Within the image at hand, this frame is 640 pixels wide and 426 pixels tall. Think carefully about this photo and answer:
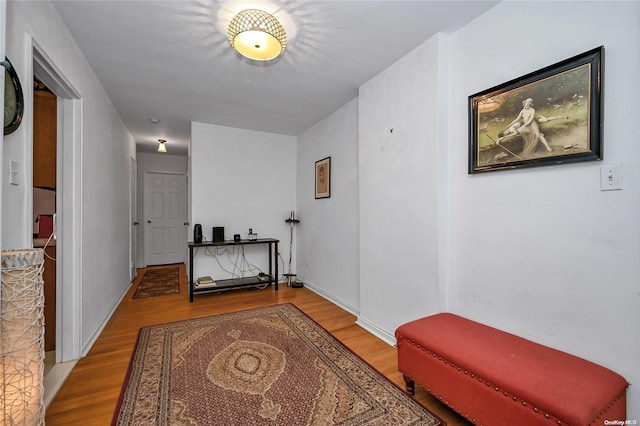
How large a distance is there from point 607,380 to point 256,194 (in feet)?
13.1

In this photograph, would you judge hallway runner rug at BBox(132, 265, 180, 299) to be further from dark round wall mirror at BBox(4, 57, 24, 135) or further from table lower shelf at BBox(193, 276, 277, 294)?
dark round wall mirror at BBox(4, 57, 24, 135)

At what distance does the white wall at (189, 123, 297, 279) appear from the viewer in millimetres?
3977

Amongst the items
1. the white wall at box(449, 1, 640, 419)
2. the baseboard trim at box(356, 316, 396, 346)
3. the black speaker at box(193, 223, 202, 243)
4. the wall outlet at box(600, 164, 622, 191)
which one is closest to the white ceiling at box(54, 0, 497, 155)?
the white wall at box(449, 1, 640, 419)

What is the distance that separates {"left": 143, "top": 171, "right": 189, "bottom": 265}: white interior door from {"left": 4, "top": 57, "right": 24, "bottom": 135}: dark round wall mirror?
4.54 metres

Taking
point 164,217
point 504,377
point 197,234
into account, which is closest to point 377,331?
point 504,377

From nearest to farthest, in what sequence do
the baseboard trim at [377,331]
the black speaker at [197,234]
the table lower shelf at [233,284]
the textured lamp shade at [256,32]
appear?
the textured lamp shade at [256,32]
the baseboard trim at [377,331]
the table lower shelf at [233,284]
the black speaker at [197,234]

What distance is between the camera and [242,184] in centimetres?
424

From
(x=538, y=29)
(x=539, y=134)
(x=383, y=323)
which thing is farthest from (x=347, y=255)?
(x=538, y=29)

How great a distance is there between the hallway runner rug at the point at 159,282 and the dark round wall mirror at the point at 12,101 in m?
2.97

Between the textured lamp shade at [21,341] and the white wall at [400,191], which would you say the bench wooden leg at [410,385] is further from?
the textured lamp shade at [21,341]

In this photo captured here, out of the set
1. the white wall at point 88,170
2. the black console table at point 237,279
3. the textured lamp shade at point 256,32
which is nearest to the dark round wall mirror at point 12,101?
the white wall at point 88,170

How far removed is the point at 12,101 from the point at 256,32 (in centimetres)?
130

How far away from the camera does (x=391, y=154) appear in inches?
96.4

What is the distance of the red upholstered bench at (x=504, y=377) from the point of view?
42.6 inches
